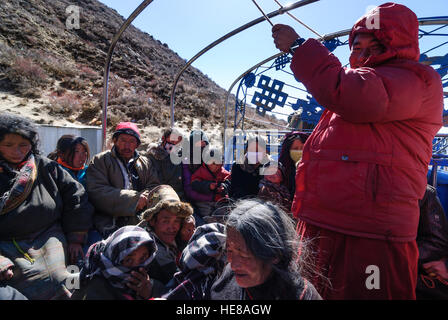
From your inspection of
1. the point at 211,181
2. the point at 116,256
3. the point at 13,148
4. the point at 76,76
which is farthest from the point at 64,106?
the point at 116,256

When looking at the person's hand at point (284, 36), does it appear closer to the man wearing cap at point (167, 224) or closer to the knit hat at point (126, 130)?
the man wearing cap at point (167, 224)

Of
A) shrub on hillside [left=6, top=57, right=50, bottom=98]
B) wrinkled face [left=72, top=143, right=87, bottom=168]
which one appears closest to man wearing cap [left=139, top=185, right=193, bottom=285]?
wrinkled face [left=72, top=143, right=87, bottom=168]

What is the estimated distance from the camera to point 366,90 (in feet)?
3.11

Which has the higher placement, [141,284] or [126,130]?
[126,130]

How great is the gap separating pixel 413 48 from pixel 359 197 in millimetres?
702

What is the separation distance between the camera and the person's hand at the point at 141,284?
1389 mm

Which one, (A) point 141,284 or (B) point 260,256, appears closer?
(B) point 260,256

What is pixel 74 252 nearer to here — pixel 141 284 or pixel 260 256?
pixel 141 284

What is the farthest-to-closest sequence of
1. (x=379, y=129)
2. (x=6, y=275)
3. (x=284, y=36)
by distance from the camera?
(x=6, y=275) < (x=284, y=36) < (x=379, y=129)

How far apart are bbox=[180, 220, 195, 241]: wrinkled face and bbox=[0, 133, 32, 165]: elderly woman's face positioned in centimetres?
134

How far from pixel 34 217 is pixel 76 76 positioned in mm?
16434

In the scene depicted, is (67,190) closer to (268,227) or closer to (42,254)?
(42,254)

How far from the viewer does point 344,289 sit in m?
1.08

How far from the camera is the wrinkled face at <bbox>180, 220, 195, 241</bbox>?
2002 mm
